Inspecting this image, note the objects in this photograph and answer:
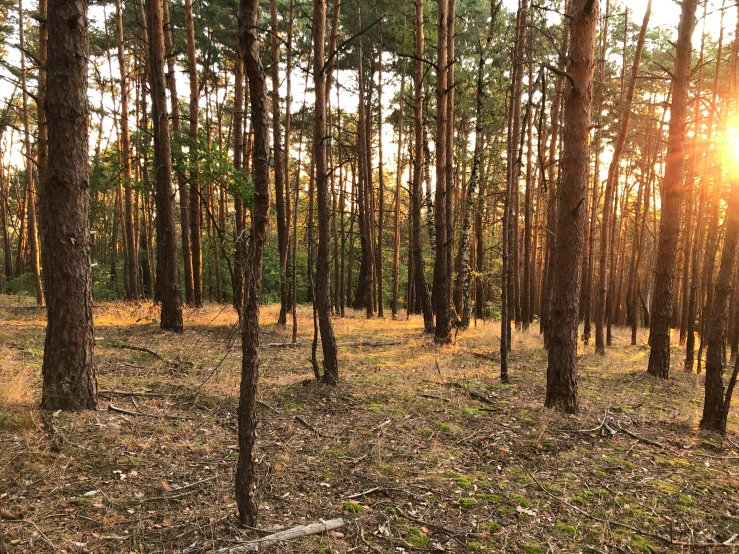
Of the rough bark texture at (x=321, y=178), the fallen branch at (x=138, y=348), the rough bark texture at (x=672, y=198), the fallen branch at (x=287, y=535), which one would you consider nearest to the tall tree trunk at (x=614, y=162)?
the rough bark texture at (x=672, y=198)

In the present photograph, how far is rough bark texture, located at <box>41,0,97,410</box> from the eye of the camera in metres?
4.62

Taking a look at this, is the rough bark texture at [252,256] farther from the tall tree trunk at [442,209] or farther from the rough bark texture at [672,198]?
the rough bark texture at [672,198]

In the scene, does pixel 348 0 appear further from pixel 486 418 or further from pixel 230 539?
pixel 230 539

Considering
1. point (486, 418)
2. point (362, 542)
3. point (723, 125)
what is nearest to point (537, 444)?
point (486, 418)

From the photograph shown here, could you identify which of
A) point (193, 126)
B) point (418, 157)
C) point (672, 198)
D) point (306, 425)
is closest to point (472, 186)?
point (418, 157)

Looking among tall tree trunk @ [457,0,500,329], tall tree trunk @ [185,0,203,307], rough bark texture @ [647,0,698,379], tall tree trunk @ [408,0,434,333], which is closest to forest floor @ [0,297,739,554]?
rough bark texture @ [647,0,698,379]

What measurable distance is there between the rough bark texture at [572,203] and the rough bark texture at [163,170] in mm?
8628

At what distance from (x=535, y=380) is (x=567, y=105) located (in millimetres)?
5299

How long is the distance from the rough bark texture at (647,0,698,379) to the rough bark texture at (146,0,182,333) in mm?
11293

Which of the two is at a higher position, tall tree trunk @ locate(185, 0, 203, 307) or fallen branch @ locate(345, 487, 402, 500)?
tall tree trunk @ locate(185, 0, 203, 307)

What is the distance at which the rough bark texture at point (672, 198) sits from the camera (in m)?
8.95

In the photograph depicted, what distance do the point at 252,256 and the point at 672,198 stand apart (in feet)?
32.5

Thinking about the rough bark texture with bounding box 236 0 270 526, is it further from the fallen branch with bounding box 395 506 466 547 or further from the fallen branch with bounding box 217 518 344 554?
the fallen branch with bounding box 395 506 466 547

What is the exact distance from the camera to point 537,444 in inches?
210
